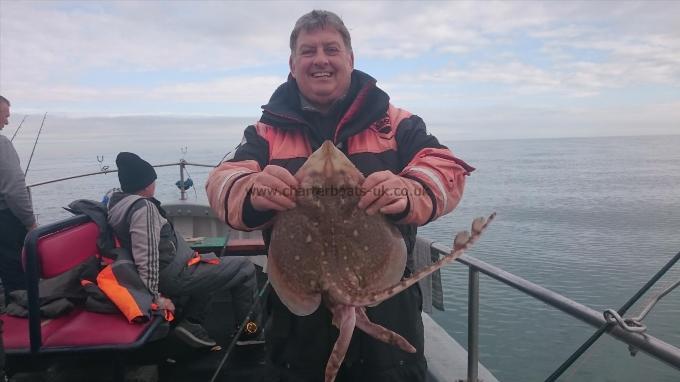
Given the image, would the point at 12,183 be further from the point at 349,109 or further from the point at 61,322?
the point at 349,109

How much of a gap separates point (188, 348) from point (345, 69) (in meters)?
3.46

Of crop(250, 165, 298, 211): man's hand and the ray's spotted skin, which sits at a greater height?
crop(250, 165, 298, 211): man's hand

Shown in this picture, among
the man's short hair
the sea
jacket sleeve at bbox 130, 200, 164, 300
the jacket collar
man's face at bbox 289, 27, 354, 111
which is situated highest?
the man's short hair

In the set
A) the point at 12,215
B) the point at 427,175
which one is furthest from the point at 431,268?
the point at 12,215

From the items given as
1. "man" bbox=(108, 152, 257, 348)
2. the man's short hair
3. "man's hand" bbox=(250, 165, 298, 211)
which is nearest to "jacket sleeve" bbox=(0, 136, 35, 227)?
"man" bbox=(108, 152, 257, 348)

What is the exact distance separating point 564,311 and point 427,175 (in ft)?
2.92

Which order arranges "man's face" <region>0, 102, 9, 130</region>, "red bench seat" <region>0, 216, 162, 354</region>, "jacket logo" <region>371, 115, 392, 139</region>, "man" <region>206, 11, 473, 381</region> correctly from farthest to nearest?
"man's face" <region>0, 102, 9, 130</region> < "red bench seat" <region>0, 216, 162, 354</region> < "jacket logo" <region>371, 115, 392, 139</region> < "man" <region>206, 11, 473, 381</region>

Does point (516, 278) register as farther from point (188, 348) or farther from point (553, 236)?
point (553, 236)

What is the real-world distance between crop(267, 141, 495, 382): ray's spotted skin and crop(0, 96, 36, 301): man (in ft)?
17.4

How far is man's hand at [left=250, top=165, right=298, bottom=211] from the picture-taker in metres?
1.76

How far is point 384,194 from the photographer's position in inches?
68.3

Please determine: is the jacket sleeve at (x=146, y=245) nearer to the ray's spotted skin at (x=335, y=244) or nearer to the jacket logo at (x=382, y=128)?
the ray's spotted skin at (x=335, y=244)

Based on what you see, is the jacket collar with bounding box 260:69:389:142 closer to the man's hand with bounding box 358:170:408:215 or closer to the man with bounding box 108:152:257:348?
the man's hand with bounding box 358:170:408:215

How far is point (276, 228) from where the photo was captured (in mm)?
1888
